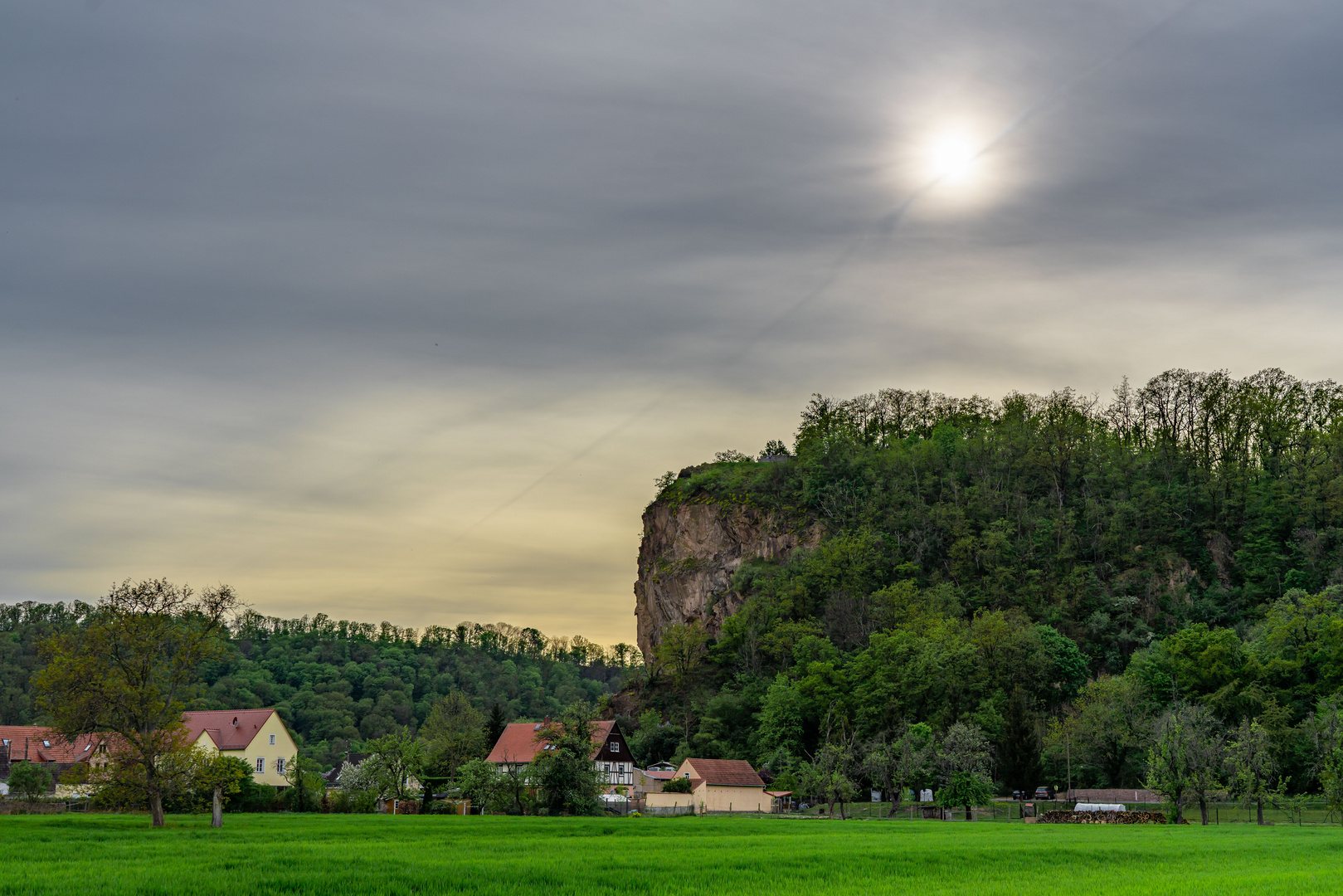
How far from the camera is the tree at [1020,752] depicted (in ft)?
310

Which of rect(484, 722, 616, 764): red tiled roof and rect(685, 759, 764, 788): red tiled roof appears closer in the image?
rect(685, 759, 764, 788): red tiled roof

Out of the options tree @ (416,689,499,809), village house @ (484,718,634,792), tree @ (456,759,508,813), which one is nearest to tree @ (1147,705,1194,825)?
tree @ (456,759,508,813)

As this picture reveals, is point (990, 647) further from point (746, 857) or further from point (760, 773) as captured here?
point (746, 857)

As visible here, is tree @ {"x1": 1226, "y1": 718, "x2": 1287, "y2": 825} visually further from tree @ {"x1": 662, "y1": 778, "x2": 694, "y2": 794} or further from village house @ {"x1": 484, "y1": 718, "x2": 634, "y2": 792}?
village house @ {"x1": 484, "y1": 718, "x2": 634, "y2": 792}

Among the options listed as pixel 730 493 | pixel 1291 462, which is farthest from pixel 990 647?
pixel 730 493

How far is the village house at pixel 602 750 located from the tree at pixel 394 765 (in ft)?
91.2

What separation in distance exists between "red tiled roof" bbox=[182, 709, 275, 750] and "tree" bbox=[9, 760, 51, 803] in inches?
595

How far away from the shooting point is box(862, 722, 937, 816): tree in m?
85.5

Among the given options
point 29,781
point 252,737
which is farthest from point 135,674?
point 252,737

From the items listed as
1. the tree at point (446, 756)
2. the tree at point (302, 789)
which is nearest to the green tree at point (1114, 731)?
the tree at point (446, 756)

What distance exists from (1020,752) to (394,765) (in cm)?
5296

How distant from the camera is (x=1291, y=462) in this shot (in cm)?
11762

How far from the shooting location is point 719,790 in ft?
313

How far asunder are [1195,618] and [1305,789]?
98.1 feet
